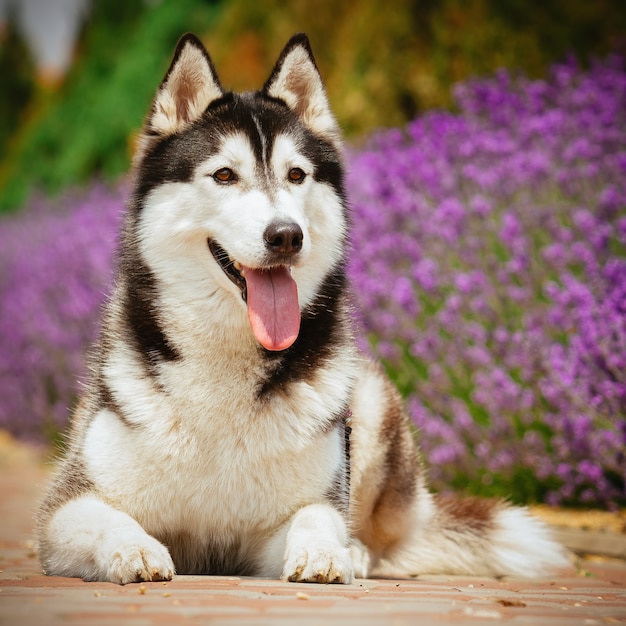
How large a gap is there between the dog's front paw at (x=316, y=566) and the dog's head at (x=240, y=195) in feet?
2.40

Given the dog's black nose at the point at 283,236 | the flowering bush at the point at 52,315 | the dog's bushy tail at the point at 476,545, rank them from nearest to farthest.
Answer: the dog's black nose at the point at 283,236, the dog's bushy tail at the point at 476,545, the flowering bush at the point at 52,315

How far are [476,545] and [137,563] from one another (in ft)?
6.35

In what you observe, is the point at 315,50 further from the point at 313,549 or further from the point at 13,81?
the point at 13,81

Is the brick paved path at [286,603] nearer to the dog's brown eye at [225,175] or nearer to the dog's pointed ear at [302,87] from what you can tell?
the dog's brown eye at [225,175]

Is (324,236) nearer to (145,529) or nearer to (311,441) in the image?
(311,441)

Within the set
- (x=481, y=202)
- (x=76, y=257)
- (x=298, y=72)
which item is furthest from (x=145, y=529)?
(x=76, y=257)

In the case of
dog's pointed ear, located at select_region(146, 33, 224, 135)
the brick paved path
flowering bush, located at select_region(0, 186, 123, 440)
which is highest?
flowering bush, located at select_region(0, 186, 123, 440)

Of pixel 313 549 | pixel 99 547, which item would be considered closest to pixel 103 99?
pixel 99 547

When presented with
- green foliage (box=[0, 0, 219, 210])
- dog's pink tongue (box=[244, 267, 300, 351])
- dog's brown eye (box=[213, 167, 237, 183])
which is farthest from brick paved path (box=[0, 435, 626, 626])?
green foliage (box=[0, 0, 219, 210])

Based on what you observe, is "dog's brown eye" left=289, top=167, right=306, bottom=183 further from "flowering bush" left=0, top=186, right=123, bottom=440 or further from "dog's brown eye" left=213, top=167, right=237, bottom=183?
"flowering bush" left=0, top=186, right=123, bottom=440

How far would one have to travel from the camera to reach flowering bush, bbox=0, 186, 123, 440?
9.01 m

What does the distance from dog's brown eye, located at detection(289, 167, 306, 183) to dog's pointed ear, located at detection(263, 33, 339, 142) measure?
0.37 m

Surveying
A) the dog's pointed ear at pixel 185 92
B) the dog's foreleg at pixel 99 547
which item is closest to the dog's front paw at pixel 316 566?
the dog's foreleg at pixel 99 547

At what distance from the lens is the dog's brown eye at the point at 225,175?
3.44 m
